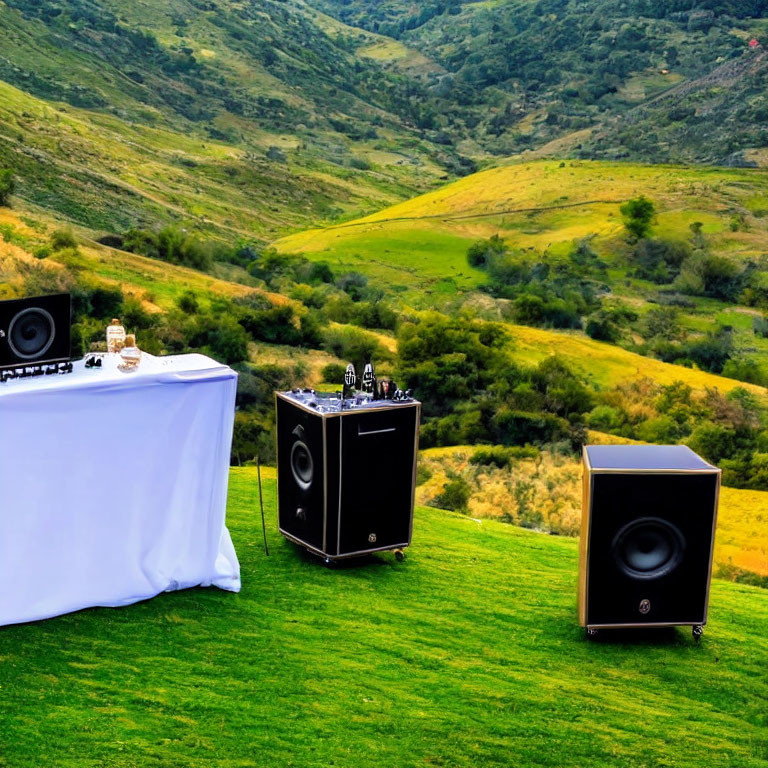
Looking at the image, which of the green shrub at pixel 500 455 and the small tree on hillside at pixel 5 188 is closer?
the green shrub at pixel 500 455

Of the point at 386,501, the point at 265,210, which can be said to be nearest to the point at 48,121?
the point at 265,210

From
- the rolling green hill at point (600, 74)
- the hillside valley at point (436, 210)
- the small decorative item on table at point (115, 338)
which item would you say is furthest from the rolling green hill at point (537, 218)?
the small decorative item on table at point (115, 338)

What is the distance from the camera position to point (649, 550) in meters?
5.61

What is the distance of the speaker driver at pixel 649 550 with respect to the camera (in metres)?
5.55

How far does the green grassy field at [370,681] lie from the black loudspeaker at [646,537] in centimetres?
22

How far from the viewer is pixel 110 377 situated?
5.36 m

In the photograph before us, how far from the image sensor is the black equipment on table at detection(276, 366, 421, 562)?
615cm

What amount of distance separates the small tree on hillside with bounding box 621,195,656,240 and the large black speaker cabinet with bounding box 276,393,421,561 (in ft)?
145

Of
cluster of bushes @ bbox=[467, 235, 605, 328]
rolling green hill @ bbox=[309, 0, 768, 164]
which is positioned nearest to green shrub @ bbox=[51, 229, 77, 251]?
cluster of bushes @ bbox=[467, 235, 605, 328]

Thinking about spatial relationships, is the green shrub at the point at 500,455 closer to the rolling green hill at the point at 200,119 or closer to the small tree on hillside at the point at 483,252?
the rolling green hill at the point at 200,119

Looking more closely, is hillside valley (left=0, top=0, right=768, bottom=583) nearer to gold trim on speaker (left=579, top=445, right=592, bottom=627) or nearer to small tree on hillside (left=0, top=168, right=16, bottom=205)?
small tree on hillside (left=0, top=168, right=16, bottom=205)

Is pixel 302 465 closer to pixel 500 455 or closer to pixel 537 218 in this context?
pixel 500 455

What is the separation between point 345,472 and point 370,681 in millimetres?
1414

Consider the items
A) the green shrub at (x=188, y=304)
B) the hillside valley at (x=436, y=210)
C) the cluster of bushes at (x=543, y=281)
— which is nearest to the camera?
the hillside valley at (x=436, y=210)
